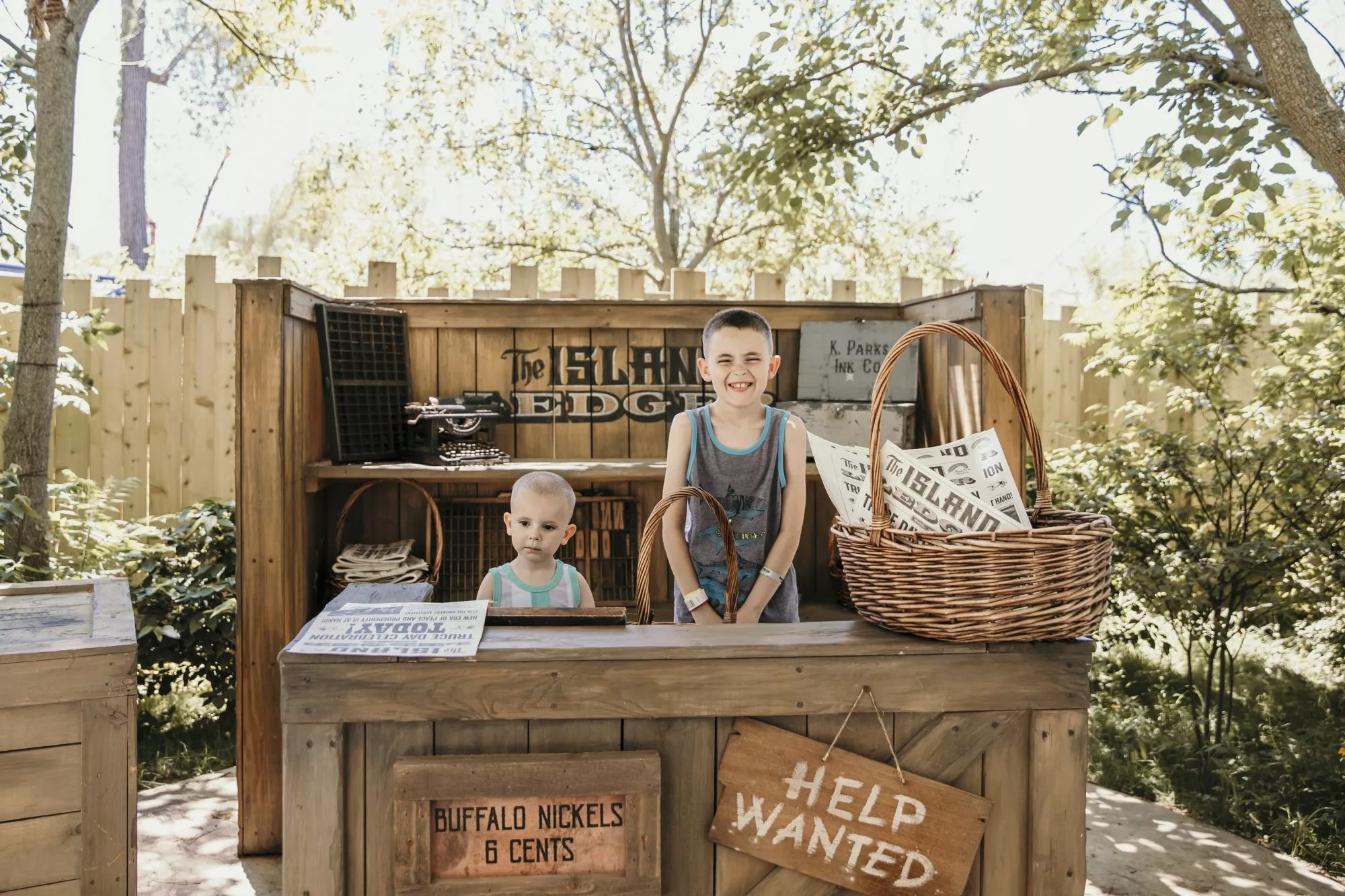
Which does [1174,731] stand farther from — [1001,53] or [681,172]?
[681,172]

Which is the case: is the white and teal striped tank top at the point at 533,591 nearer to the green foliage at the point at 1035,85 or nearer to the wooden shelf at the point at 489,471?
the wooden shelf at the point at 489,471

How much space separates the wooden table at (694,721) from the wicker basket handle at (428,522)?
220 cm

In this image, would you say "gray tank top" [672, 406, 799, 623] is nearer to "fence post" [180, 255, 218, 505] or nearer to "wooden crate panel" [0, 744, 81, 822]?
"wooden crate panel" [0, 744, 81, 822]

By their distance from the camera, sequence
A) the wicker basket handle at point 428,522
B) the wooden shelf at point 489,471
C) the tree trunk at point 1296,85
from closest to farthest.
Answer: the tree trunk at point 1296,85 < the wooden shelf at point 489,471 < the wicker basket handle at point 428,522

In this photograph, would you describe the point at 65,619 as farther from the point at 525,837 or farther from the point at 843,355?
the point at 843,355

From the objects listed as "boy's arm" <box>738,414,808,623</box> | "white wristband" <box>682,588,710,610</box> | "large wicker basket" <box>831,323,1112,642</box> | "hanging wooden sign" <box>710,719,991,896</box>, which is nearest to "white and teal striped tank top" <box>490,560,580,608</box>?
"white wristband" <box>682,588,710,610</box>

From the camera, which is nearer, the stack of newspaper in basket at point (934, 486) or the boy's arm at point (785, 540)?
the stack of newspaper in basket at point (934, 486)

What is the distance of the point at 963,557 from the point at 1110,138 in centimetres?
472

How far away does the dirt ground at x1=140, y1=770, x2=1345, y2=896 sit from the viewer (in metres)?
3.33

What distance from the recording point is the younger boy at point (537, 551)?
9.17 feet

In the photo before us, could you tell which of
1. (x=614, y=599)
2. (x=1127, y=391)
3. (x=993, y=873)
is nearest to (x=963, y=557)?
(x=993, y=873)

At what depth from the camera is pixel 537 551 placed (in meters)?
2.81

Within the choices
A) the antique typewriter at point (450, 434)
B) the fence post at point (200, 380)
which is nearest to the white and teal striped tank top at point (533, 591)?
the antique typewriter at point (450, 434)

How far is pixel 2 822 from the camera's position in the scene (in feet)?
A: 7.02
